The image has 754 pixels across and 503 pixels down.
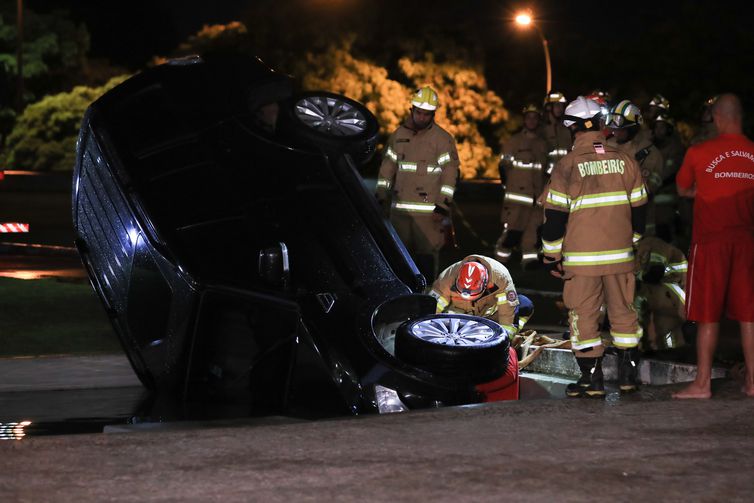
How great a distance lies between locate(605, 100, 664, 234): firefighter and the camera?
786 centimetres

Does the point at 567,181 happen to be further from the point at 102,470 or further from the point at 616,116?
the point at 102,470

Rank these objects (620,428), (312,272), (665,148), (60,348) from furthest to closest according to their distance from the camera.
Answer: (665,148) < (60,348) < (312,272) < (620,428)

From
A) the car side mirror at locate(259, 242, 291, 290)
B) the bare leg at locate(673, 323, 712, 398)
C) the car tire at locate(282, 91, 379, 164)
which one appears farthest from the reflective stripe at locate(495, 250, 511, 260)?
the car side mirror at locate(259, 242, 291, 290)

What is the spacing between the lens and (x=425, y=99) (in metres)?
11.4

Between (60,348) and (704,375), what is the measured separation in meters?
5.29

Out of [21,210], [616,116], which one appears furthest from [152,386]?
[21,210]

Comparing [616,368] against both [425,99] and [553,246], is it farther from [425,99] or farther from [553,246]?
[425,99]

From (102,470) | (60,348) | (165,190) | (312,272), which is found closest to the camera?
(102,470)

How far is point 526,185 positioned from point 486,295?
19.6 feet

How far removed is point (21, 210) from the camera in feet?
94.8

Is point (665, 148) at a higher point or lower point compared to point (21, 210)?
higher

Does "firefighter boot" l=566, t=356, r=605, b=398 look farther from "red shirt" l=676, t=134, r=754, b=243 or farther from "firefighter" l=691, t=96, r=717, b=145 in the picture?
"firefighter" l=691, t=96, r=717, b=145

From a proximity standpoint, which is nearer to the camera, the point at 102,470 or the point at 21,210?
the point at 102,470

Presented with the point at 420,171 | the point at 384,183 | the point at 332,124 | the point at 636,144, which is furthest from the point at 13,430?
the point at 636,144
